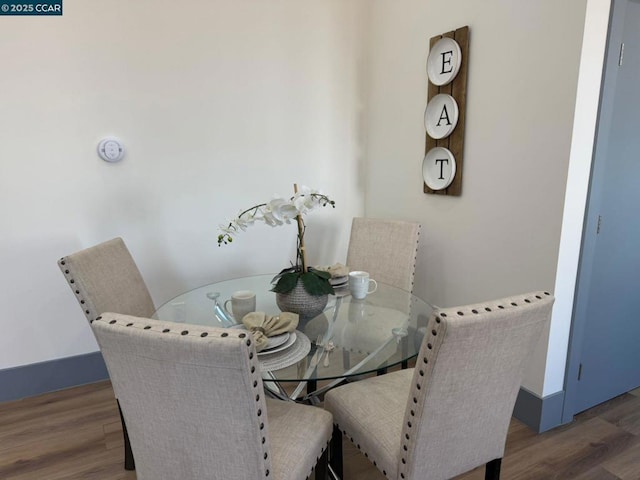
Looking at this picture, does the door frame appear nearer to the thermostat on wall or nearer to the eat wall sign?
the eat wall sign

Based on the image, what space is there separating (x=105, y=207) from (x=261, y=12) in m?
1.61

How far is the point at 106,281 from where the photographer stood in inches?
72.1

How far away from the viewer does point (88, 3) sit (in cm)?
231

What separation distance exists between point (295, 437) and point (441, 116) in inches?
77.3

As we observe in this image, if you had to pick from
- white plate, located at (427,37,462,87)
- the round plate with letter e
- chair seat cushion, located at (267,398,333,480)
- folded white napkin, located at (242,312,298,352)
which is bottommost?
chair seat cushion, located at (267,398,333,480)

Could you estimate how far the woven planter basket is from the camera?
1.72 metres

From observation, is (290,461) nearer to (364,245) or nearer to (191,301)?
(191,301)

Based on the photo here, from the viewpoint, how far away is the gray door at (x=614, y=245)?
6.19 feet

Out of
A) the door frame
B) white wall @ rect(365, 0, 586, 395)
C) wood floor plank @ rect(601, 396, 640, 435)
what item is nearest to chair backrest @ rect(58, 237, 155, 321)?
white wall @ rect(365, 0, 586, 395)

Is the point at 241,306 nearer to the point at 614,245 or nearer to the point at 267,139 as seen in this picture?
the point at 267,139

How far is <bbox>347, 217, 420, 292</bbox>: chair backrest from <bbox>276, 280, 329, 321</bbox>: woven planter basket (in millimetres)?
835

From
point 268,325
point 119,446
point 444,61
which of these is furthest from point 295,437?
point 444,61

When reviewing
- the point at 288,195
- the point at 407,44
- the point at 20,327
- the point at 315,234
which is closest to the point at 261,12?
the point at 407,44

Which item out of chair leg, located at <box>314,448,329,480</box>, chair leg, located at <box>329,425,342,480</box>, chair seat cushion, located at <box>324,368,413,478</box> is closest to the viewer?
chair seat cushion, located at <box>324,368,413,478</box>
